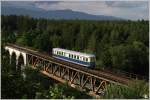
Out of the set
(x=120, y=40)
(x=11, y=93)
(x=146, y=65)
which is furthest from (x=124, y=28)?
(x=11, y=93)

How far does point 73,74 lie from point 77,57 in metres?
4.12

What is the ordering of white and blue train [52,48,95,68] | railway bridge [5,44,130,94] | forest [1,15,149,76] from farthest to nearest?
forest [1,15,149,76], white and blue train [52,48,95,68], railway bridge [5,44,130,94]

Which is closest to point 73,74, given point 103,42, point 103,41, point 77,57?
point 77,57

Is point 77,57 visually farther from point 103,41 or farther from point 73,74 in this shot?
point 103,41

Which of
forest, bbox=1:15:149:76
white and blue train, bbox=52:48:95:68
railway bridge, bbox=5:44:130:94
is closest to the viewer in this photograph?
railway bridge, bbox=5:44:130:94

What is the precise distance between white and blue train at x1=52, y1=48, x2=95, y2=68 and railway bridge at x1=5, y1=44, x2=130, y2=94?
77cm

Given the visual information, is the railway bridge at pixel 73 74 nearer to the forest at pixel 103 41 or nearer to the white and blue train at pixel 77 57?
the white and blue train at pixel 77 57

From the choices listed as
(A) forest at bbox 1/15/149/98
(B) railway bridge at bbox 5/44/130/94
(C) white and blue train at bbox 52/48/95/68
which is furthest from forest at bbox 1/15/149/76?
(C) white and blue train at bbox 52/48/95/68

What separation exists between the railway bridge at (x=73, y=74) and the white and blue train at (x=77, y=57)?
769 mm

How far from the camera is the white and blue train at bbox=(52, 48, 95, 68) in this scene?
51.3 metres

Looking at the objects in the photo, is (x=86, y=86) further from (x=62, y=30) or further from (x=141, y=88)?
(x=62, y=30)

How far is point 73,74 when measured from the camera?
187ft

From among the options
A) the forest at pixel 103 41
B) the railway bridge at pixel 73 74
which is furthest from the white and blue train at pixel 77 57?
the forest at pixel 103 41

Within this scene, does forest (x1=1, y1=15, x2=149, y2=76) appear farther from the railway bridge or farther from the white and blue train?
the white and blue train
